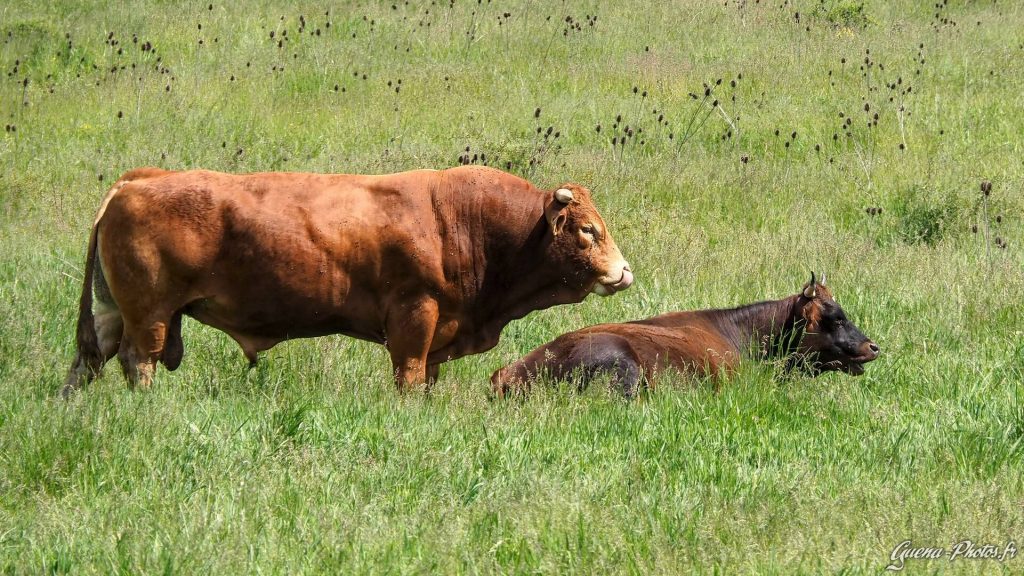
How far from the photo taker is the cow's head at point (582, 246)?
7969 millimetres

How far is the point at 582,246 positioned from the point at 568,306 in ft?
6.22

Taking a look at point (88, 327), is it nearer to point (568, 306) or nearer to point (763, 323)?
point (568, 306)

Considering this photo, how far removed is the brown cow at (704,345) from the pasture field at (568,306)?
10.9 inches

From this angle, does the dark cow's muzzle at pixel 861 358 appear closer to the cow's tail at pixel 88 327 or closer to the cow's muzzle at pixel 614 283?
the cow's muzzle at pixel 614 283

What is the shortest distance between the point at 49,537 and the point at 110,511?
27cm

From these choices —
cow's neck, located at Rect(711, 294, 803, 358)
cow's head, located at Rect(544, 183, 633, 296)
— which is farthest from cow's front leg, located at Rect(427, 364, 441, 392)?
cow's neck, located at Rect(711, 294, 803, 358)

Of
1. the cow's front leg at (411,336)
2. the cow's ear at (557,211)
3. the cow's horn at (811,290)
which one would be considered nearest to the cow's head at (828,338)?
the cow's horn at (811,290)

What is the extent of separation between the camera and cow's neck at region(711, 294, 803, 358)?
363 inches

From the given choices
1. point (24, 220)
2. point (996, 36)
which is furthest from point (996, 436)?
point (996, 36)

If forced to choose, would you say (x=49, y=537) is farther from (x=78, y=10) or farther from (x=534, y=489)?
(x=78, y=10)

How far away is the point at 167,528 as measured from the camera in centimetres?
466

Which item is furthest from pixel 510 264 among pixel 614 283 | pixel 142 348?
pixel 142 348

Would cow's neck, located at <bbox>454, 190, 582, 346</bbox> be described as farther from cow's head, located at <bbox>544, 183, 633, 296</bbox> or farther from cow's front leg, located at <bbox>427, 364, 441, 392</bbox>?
cow's front leg, located at <bbox>427, 364, 441, 392</bbox>

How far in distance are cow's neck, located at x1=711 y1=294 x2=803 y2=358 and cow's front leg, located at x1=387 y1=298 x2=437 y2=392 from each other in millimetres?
2684
